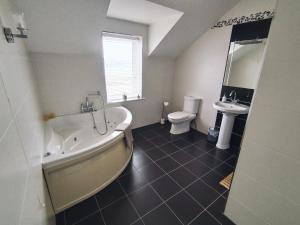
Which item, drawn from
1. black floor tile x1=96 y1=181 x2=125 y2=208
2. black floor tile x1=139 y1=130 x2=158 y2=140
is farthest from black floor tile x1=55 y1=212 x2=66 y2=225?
black floor tile x1=139 y1=130 x2=158 y2=140

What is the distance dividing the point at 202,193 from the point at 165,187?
46cm

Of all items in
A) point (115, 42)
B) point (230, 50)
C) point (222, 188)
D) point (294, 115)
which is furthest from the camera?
point (115, 42)

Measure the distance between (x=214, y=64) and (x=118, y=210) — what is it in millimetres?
2847

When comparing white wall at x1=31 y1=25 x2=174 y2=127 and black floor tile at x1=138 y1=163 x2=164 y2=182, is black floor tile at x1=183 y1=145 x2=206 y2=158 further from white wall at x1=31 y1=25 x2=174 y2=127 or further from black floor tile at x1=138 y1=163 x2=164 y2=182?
white wall at x1=31 y1=25 x2=174 y2=127

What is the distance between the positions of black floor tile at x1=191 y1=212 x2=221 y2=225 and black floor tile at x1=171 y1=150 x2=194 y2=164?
87 cm

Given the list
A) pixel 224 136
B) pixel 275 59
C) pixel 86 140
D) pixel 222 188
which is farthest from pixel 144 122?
pixel 275 59

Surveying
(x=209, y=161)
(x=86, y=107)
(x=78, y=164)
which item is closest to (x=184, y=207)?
(x=209, y=161)

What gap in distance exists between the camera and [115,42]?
2766mm

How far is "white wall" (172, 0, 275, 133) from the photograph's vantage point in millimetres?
2441

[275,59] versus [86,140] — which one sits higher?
[275,59]

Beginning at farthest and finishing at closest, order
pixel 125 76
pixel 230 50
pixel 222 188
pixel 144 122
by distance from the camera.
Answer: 1. pixel 144 122
2. pixel 125 76
3. pixel 230 50
4. pixel 222 188

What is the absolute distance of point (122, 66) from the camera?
117 inches

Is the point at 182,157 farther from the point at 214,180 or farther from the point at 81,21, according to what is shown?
the point at 81,21

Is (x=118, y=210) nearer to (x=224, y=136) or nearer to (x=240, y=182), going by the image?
(x=240, y=182)
